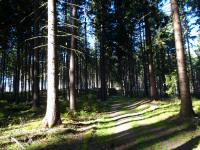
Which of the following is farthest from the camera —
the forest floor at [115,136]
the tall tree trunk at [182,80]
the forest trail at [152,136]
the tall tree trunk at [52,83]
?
the tall tree trunk at [182,80]

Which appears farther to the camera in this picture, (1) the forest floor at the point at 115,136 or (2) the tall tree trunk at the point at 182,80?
(2) the tall tree trunk at the point at 182,80

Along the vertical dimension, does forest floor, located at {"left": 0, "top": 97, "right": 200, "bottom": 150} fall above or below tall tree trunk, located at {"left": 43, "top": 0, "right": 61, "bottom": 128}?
below

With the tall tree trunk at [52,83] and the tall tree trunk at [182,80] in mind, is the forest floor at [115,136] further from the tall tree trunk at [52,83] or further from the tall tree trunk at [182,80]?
the tall tree trunk at [182,80]

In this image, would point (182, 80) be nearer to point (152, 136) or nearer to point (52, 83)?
point (152, 136)

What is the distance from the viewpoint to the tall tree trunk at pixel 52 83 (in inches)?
564

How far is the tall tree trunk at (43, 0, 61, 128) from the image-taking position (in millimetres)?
14336

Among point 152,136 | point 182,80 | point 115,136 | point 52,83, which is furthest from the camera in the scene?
point 182,80

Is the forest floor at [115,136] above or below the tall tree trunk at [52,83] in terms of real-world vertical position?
below

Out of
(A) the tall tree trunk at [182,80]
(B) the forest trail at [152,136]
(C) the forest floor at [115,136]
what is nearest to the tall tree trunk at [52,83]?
(C) the forest floor at [115,136]

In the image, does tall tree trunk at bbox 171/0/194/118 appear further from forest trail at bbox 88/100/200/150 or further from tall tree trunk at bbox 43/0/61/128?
tall tree trunk at bbox 43/0/61/128

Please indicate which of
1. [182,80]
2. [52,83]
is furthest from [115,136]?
[182,80]

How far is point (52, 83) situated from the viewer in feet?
48.0

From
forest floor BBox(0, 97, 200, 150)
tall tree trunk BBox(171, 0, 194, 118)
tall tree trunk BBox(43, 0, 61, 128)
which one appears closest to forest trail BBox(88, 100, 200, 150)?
forest floor BBox(0, 97, 200, 150)

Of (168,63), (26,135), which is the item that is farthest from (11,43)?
(168,63)
